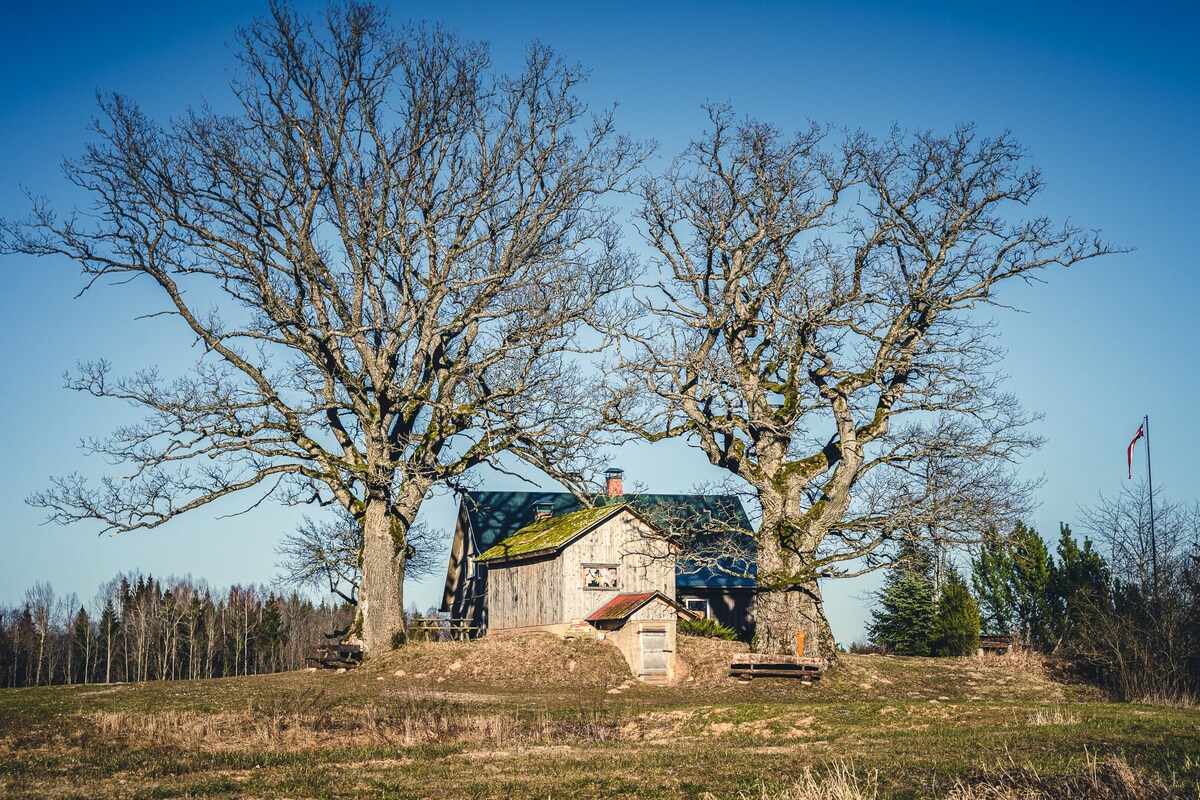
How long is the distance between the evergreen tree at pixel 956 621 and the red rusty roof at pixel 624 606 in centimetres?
980

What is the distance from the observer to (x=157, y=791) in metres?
12.5

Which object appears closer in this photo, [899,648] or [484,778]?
[484,778]

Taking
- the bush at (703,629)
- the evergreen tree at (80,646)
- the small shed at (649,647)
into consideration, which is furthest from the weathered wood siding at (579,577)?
the evergreen tree at (80,646)

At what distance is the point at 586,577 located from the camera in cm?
3834

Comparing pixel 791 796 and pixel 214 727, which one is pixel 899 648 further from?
pixel 791 796

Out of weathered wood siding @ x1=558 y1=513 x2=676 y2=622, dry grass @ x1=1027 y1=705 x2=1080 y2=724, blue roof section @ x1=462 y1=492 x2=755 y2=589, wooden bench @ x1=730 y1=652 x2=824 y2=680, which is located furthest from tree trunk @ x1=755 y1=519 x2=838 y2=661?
blue roof section @ x1=462 y1=492 x2=755 y2=589

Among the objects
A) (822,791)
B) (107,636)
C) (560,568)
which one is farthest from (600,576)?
(107,636)

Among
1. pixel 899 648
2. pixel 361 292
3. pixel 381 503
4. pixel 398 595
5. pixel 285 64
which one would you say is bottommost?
pixel 899 648

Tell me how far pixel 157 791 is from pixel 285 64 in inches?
860

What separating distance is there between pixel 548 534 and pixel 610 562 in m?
2.77

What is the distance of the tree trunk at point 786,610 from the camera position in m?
27.8

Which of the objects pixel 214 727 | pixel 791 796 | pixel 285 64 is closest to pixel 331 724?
pixel 214 727

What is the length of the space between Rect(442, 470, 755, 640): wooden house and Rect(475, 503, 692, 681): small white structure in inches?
2.0

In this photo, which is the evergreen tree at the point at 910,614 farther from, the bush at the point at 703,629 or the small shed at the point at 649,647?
the small shed at the point at 649,647
